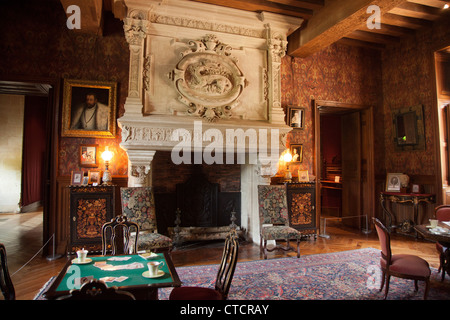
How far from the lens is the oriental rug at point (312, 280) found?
321 centimetres

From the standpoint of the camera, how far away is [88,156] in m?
5.07

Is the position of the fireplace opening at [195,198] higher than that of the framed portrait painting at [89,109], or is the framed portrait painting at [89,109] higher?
the framed portrait painting at [89,109]

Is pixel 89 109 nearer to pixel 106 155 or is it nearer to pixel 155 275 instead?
pixel 106 155

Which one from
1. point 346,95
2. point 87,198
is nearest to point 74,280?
point 87,198

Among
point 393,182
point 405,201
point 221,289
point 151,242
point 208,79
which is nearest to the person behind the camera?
point 221,289

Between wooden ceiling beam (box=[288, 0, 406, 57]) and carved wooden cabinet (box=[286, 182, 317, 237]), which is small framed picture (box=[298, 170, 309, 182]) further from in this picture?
wooden ceiling beam (box=[288, 0, 406, 57])

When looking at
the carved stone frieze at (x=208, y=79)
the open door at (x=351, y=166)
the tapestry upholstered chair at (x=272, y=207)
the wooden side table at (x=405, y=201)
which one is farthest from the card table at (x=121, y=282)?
the open door at (x=351, y=166)

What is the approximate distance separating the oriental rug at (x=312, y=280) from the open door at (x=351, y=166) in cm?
274

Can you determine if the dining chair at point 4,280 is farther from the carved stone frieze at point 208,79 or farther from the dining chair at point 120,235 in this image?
A: the carved stone frieze at point 208,79

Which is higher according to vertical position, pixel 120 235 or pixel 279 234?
pixel 279 234

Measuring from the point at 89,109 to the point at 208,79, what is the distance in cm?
225

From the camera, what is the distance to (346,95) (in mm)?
6797

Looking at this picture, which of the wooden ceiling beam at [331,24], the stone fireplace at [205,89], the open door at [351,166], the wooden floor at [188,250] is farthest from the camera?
the open door at [351,166]

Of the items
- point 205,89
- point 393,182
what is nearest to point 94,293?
point 205,89
